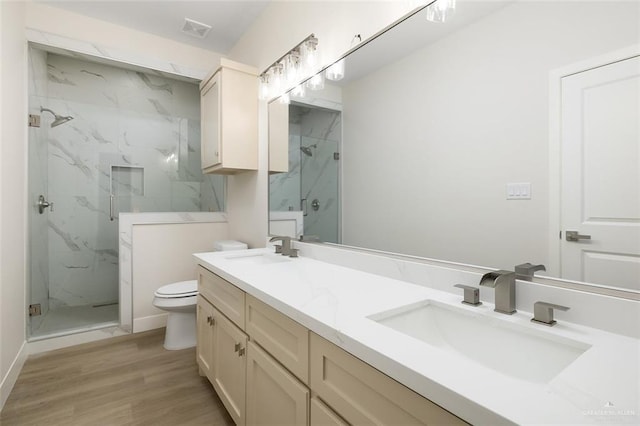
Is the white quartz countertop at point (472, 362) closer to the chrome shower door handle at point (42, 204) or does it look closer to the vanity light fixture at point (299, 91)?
the vanity light fixture at point (299, 91)

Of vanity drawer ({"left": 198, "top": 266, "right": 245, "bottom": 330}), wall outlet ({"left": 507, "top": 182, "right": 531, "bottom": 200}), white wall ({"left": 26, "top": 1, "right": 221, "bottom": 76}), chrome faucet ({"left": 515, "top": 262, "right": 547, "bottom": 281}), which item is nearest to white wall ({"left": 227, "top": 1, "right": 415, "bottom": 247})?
white wall ({"left": 26, "top": 1, "right": 221, "bottom": 76})

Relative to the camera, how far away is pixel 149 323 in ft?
9.06

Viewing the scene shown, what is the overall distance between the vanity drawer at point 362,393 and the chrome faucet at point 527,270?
0.56 meters

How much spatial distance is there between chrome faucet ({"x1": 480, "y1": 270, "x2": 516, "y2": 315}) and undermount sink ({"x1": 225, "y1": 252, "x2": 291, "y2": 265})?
1167 millimetres

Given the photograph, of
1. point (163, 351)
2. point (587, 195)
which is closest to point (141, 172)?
point (163, 351)

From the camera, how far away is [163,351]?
236 centimetres

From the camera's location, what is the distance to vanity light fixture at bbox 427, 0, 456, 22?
1.14m

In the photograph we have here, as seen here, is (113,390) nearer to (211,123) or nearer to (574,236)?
(211,123)

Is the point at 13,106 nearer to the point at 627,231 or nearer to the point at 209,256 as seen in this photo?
the point at 209,256

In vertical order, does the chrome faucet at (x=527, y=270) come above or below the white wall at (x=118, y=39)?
below

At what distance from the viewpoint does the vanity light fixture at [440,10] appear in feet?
3.74

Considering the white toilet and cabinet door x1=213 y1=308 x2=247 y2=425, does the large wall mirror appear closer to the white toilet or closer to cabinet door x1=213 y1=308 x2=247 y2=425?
cabinet door x1=213 y1=308 x2=247 y2=425

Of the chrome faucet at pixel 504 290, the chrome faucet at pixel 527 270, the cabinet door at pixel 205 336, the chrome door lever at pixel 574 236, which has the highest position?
the chrome door lever at pixel 574 236

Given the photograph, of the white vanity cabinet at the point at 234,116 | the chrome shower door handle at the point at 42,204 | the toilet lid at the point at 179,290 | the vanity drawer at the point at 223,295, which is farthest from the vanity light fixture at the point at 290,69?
the chrome shower door handle at the point at 42,204
